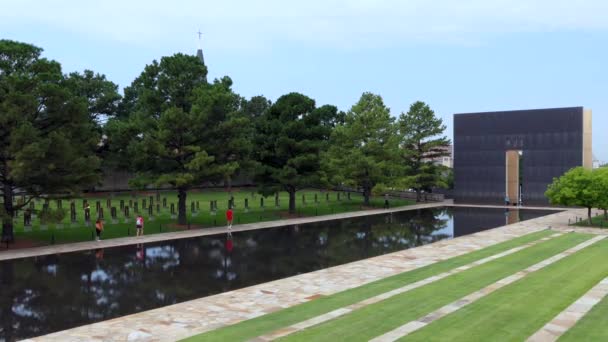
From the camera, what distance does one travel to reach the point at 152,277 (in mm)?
20078

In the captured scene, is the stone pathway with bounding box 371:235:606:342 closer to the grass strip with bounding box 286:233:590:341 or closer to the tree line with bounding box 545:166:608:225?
the grass strip with bounding box 286:233:590:341

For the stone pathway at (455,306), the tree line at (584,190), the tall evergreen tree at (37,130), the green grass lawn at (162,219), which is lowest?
the stone pathway at (455,306)

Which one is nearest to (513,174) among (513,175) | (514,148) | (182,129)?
(513,175)

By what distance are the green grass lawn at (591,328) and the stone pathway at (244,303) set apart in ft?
24.6

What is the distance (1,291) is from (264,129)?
28.7 meters

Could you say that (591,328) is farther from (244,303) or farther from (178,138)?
(178,138)

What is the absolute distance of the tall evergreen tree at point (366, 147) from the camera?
168 feet

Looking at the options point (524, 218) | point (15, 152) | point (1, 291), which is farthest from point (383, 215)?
point (1, 291)

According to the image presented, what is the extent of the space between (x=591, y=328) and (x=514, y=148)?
54.8 metres

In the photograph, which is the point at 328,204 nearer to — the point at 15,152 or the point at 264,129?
the point at 264,129

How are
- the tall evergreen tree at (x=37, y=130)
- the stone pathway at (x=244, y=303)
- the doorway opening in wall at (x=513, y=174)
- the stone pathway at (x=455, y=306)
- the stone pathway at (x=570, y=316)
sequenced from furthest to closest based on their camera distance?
the doorway opening in wall at (x=513, y=174), the tall evergreen tree at (x=37, y=130), the stone pathway at (x=244, y=303), the stone pathway at (x=455, y=306), the stone pathway at (x=570, y=316)

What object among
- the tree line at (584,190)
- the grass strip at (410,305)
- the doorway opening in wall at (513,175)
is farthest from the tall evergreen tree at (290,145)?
the doorway opening in wall at (513,175)

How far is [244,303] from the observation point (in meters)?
15.9

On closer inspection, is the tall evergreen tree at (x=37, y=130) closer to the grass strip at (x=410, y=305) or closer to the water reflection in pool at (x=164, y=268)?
the water reflection in pool at (x=164, y=268)
